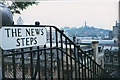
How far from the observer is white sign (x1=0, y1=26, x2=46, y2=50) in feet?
3.23

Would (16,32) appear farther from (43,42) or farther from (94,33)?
(94,33)

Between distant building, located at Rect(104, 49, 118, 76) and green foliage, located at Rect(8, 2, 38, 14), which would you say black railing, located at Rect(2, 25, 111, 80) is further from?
distant building, located at Rect(104, 49, 118, 76)

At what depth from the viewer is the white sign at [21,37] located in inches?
38.8

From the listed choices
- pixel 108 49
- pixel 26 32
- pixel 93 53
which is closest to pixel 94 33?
pixel 26 32

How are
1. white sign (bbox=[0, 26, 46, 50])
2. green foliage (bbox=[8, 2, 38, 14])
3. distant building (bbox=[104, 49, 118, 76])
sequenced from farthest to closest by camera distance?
1. distant building (bbox=[104, 49, 118, 76])
2. green foliage (bbox=[8, 2, 38, 14])
3. white sign (bbox=[0, 26, 46, 50])

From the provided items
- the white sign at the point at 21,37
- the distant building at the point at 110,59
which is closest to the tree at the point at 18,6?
the white sign at the point at 21,37

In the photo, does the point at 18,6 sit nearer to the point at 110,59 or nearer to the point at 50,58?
the point at 50,58

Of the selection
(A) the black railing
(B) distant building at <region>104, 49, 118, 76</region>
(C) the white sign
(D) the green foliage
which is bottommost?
(B) distant building at <region>104, 49, 118, 76</region>

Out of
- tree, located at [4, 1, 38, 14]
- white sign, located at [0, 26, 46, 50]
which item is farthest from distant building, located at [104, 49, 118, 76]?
white sign, located at [0, 26, 46, 50]

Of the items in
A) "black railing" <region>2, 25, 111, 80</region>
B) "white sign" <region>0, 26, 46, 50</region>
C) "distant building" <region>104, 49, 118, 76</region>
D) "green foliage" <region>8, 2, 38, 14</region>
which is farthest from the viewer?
"distant building" <region>104, 49, 118, 76</region>

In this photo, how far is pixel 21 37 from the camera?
3.58ft

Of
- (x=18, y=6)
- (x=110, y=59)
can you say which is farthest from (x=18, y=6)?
(x=110, y=59)

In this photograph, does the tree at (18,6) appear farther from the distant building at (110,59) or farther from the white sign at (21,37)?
the distant building at (110,59)

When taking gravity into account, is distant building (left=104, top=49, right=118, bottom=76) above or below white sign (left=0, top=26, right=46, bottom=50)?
below
